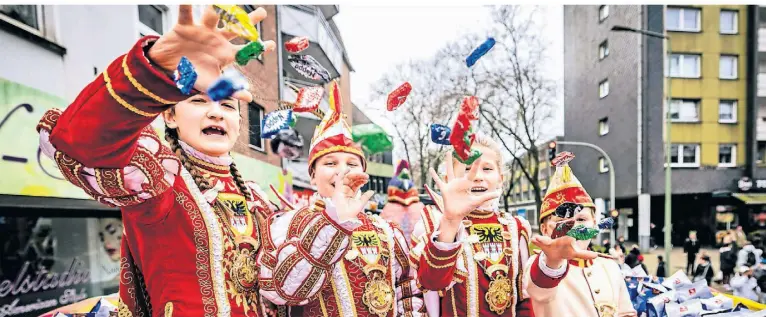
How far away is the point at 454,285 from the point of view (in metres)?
2.70

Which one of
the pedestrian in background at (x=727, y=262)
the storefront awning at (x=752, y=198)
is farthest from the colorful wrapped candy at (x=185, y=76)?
the storefront awning at (x=752, y=198)

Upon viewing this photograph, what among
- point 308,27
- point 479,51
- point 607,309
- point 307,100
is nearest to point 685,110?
point 308,27

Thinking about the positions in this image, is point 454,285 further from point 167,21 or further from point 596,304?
point 167,21

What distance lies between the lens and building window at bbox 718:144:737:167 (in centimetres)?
2073

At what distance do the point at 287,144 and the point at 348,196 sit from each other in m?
0.67

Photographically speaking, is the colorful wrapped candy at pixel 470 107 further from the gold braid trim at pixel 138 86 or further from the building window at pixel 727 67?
the building window at pixel 727 67

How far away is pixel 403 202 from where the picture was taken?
5988 mm

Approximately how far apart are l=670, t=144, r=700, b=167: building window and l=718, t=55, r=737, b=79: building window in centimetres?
340

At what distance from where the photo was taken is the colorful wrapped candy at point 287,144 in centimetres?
240

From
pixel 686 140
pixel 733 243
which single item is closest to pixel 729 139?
pixel 686 140

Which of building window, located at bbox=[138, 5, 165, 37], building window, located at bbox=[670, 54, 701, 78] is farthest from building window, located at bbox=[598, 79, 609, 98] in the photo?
building window, located at bbox=[138, 5, 165, 37]

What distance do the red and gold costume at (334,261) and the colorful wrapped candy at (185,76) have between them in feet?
2.96

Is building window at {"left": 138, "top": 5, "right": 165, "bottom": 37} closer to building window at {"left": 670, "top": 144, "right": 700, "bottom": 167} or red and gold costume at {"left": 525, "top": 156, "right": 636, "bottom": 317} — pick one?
red and gold costume at {"left": 525, "top": 156, "right": 636, "bottom": 317}

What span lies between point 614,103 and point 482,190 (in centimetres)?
2122
